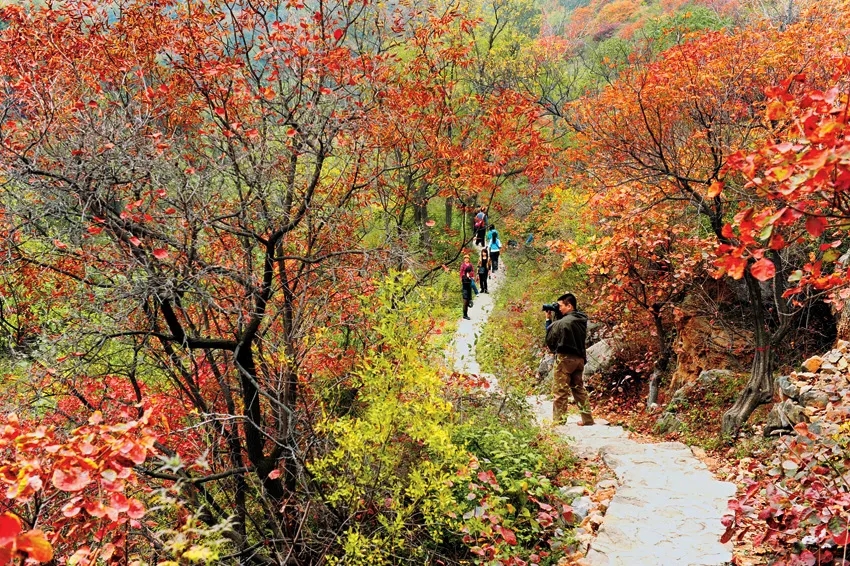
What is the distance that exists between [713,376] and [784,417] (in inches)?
141

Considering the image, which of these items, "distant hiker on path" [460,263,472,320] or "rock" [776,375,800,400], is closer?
"rock" [776,375,800,400]

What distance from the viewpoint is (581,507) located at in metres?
6.46

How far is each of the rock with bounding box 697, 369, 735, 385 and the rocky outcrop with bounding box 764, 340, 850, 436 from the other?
8.94ft

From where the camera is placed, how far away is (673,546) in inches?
201

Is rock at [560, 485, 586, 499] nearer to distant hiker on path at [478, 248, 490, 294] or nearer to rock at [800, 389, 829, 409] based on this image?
rock at [800, 389, 829, 409]

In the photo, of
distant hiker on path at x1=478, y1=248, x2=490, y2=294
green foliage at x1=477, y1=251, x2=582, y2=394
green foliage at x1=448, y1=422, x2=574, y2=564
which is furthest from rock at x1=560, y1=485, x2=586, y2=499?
distant hiker on path at x1=478, y1=248, x2=490, y2=294

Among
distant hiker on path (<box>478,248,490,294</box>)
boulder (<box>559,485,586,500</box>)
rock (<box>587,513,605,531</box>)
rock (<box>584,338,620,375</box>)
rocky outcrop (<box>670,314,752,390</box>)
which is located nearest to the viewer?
rock (<box>587,513,605,531</box>)

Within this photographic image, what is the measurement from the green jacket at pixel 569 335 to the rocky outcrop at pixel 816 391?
2821 millimetres

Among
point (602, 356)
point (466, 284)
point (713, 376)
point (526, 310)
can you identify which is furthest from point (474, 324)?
point (526, 310)

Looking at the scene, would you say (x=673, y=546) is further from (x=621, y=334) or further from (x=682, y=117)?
(x=621, y=334)

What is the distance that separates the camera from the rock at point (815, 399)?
5.61 m

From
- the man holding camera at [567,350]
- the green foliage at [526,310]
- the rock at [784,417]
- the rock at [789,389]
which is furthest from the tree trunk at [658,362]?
the rock at [789,389]

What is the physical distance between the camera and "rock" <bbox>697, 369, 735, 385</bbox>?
985 centimetres

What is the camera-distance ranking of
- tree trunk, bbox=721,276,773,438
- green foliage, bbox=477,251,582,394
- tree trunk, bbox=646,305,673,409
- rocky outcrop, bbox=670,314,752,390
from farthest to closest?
green foliage, bbox=477,251,582,394
tree trunk, bbox=646,305,673,409
rocky outcrop, bbox=670,314,752,390
tree trunk, bbox=721,276,773,438
